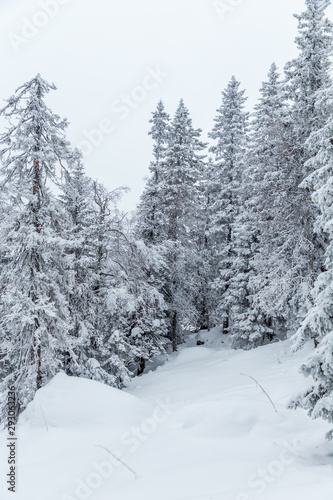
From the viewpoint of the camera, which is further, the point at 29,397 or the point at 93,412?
the point at 29,397

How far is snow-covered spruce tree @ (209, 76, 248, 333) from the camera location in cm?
2233

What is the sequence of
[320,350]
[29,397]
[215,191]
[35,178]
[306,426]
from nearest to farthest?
[320,350] < [306,426] < [29,397] < [35,178] < [215,191]

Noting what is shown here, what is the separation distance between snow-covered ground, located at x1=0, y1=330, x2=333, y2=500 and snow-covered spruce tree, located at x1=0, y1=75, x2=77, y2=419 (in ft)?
5.43

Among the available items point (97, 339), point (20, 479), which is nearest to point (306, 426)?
point (20, 479)

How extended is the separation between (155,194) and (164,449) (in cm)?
1633

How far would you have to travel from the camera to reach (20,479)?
5.86 metres

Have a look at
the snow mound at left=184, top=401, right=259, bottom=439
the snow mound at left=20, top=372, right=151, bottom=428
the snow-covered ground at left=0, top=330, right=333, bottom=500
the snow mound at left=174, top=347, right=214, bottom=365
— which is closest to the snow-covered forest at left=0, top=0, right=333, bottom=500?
the snow mound at left=20, top=372, right=151, bottom=428

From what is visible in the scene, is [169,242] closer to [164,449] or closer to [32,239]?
[32,239]

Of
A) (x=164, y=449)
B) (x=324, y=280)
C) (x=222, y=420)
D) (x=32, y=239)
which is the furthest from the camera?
(x=32, y=239)

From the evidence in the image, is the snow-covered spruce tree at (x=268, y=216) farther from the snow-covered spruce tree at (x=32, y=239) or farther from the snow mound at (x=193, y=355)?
the snow-covered spruce tree at (x=32, y=239)

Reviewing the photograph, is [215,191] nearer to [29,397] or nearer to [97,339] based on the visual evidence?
[97,339]

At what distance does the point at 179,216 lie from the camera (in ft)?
71.5

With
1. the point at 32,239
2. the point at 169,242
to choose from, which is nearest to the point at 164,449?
the point at 32,239

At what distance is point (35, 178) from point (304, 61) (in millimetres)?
11689
